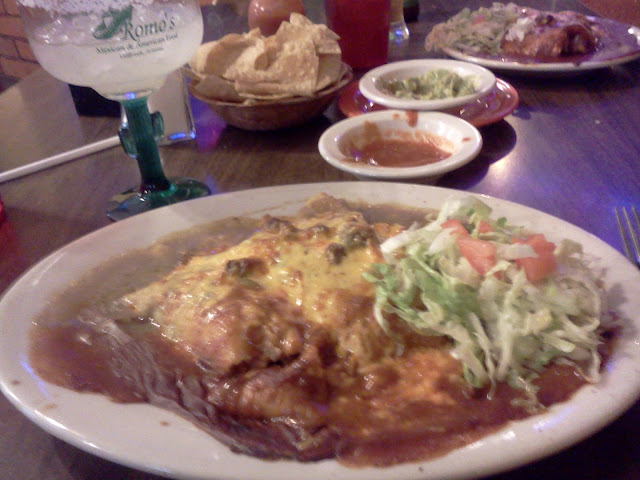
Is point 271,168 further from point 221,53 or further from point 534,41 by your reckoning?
point 534,41

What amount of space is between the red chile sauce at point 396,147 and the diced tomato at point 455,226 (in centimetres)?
59

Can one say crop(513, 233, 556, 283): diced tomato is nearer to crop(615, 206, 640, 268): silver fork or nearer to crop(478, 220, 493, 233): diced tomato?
crop(478, 220, 493, 233): diced tomato

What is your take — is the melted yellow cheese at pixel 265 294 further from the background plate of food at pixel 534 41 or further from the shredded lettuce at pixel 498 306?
the background plate of food at pixel 534 41

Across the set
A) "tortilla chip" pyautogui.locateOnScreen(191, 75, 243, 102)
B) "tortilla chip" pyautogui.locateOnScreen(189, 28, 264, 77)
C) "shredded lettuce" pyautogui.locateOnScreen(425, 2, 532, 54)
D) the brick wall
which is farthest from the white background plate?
the brick wall

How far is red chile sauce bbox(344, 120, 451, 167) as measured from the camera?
5.79 feet

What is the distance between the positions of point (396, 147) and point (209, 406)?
47.8 inches

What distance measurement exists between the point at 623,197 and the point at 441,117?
0.62 m

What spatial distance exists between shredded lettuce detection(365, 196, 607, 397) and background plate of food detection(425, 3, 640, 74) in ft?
5.61

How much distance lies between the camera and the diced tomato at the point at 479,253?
103 centimetres

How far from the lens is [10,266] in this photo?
1.44 m

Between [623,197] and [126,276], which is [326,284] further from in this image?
[623,197]

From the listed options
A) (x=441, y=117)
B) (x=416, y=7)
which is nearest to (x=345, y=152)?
(x=441, y=117)

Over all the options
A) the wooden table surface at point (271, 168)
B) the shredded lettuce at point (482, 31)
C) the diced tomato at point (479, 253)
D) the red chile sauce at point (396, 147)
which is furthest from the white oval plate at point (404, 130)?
the shredded lettuce at point (482, 31)

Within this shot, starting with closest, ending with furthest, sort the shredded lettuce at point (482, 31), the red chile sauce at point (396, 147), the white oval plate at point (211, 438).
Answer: the white oval plate at point (211, 438), the red chile sauce at point (396, 147), the shredded lettuce at point (482, 31)
